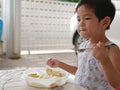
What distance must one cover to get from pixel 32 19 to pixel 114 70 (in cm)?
271

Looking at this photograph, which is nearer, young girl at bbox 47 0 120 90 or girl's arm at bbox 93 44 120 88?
girl's arm at bbox 93 44 120 88

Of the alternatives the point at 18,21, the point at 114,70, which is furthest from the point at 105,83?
the point at 18,21

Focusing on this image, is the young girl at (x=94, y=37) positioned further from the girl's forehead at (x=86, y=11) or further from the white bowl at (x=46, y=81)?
the white bowl at (x=46, y=81)

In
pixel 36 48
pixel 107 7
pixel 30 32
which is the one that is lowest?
pixel 36 48

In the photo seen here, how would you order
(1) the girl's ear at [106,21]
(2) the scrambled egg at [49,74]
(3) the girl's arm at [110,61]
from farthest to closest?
(1) the girl's ear at [106,21]
(2) the scrambled egg at [49,74]
(3) the girl's arm at [110,61]

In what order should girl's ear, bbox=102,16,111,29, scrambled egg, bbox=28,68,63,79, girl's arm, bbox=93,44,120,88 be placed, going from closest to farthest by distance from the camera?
girl's arm, bbox=93,44,120,88, scrambled egg, bbox=28,68,63,79, girl's ear, bbox=102,16,111,29

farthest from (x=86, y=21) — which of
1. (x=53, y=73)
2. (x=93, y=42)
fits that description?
(x=53, y=73)

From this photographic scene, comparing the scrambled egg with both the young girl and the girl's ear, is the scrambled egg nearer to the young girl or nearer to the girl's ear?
the young girl

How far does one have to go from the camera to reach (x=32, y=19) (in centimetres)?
353

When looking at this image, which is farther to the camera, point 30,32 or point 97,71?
point 30,32

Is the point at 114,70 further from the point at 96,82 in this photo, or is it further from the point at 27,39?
the point at 27,39

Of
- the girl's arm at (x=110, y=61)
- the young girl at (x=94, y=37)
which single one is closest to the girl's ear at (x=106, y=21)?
the young girl at (x=94, y=37)

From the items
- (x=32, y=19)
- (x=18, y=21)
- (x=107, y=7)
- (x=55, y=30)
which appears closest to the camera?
(x=107, y=7)


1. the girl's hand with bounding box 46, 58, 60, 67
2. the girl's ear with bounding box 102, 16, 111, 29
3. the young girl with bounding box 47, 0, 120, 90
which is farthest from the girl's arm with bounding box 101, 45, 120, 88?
the girl's hand with bounding box 46, 58, 60, 67
